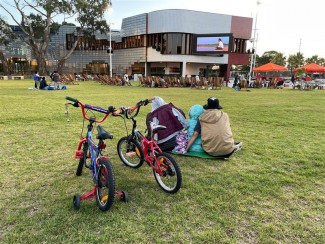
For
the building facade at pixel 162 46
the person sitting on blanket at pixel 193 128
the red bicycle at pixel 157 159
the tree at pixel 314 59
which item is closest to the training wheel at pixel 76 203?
the red bicycle at pixel 157 159

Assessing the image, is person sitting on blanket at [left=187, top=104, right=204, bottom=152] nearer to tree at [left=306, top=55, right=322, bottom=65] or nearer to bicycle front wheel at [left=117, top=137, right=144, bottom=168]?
bicycle front wheel at [left=117, top=137, right=144, bottom=168]

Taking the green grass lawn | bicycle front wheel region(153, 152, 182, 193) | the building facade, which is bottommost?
the green grass lawn

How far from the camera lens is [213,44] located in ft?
104

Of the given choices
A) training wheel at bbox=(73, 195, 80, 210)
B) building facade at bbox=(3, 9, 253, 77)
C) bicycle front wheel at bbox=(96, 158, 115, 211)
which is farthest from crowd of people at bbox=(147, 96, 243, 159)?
building facade at bbox=(3, 9, 253, 77)

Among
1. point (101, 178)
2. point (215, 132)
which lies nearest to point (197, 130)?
point (215, 132)

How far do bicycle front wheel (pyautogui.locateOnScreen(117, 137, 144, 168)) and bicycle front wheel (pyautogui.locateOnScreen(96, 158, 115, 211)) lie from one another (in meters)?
0.83

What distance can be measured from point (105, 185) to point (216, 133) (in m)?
2.17

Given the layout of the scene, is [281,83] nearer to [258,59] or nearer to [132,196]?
[132,196]

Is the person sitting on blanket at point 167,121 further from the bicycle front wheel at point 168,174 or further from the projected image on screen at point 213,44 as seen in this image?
the projected image on screen at point 213,44

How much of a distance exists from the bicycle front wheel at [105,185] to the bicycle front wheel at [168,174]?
70cm

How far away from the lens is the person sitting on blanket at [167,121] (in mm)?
4023

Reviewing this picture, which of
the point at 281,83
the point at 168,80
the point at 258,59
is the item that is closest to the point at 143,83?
the point at 168,80

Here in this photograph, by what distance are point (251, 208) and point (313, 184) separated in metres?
1.22

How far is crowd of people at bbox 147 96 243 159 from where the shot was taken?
3871 mm
